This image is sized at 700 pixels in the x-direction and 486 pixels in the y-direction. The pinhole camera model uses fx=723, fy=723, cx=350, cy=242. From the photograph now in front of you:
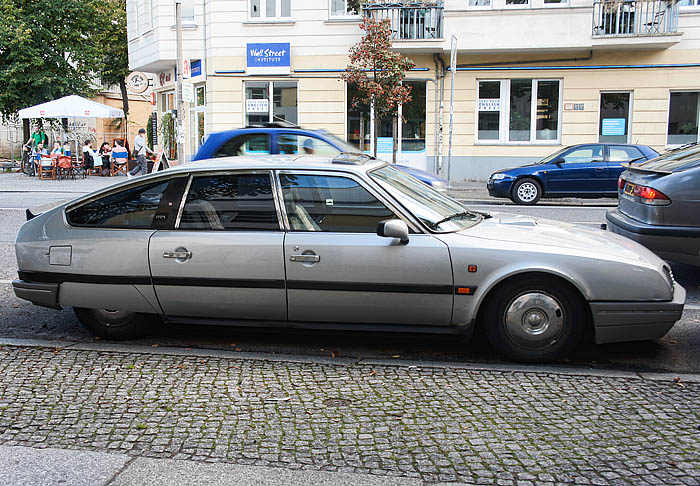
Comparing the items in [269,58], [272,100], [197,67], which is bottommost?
[272,100]

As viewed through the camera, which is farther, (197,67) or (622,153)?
(197,67)

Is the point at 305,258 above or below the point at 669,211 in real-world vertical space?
below

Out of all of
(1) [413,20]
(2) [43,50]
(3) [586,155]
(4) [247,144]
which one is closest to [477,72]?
(1) [413,20]

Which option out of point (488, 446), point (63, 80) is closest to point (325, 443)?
point (488, 446)

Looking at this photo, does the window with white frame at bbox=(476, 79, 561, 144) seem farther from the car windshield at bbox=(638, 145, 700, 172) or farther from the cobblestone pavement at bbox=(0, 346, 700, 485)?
the cobblestone pavement at bbox=(0, 346, 700, 485)

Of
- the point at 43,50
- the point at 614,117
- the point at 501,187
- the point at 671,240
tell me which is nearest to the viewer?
the point at 671,240

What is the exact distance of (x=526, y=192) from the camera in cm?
1742

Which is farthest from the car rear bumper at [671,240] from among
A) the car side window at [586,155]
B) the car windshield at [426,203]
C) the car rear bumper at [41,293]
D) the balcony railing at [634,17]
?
the balcony railing at [634,17]

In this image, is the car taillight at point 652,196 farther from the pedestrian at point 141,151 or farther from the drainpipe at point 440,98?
the pedestrian at point 141,151

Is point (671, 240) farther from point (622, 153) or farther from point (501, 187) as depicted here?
point (622, 153)

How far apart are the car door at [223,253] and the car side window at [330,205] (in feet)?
0.50

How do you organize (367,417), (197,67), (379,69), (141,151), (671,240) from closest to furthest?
(367,417) < (671,240) < (379,69) < (141,151) < (197,67)

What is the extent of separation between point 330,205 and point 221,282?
963 millimetres

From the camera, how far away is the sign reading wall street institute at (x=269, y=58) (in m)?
24.3
